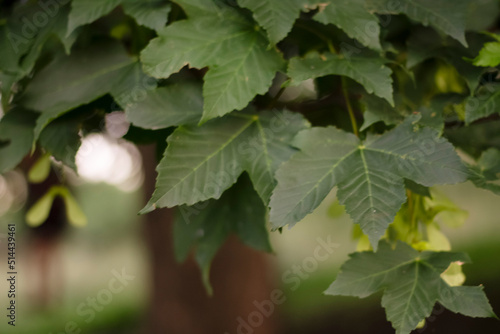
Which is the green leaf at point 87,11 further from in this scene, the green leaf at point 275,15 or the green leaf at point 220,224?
the green leaf at point 220,224

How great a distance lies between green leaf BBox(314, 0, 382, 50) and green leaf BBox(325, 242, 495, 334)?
38cm

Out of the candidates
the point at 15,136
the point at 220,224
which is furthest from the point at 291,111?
the point at 15,136

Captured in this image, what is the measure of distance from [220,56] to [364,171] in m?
0.33

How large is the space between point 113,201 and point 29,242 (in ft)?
30.7

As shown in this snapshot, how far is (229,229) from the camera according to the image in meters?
1.26

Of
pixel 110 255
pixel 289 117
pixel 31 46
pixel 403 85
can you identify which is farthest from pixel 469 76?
pixel 110 255

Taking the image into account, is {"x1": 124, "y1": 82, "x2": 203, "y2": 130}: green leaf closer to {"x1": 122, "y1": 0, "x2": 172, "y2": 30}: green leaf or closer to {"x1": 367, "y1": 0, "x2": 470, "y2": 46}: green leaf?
{"x1": 122, "y1": 0, "x2": 172, "y2": 30}: green leaf

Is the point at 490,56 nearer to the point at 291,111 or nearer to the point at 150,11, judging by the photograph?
the point at 291,111

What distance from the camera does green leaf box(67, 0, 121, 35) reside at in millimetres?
926

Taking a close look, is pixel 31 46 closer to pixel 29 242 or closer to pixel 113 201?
pixel 29 242

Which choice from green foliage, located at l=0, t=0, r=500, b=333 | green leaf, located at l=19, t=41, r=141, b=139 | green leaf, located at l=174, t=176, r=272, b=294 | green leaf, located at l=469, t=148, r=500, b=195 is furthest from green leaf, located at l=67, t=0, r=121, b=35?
green leaf, located at l=469, t=148, r=500, b=195

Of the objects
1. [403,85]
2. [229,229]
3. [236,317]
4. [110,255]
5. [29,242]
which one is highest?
[403,85]

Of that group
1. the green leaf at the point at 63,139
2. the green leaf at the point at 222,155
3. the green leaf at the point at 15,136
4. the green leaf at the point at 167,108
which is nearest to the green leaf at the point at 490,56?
the green leaf at the point at 222,155

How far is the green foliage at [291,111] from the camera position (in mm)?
818
